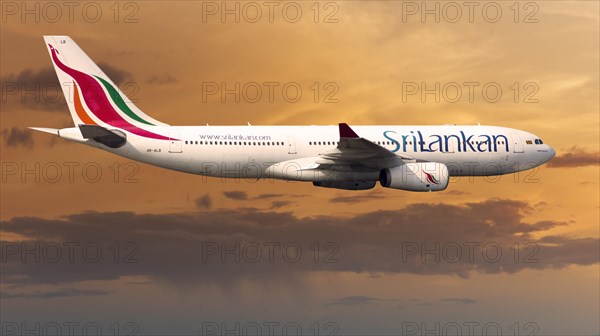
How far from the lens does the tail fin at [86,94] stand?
6325 centimetres

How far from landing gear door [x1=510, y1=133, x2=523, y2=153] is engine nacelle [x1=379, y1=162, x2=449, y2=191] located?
8.97 meters

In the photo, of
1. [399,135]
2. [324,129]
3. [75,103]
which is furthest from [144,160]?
[399,135]

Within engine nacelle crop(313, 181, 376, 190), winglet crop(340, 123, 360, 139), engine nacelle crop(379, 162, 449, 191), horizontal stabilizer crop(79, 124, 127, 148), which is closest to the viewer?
winglet crop(340, 123, 360, 139)

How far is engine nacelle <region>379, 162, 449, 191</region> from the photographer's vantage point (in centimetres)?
6200

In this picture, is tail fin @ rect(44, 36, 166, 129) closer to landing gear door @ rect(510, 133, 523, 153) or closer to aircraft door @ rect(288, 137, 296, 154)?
Result: aircraft door @ rect(288, 137, 296, 154)

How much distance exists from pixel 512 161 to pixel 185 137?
78.0 feet

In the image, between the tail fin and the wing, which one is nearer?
the wing

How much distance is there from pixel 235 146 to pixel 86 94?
10.6m

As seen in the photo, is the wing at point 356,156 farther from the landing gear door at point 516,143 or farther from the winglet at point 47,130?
the winglet at point 47,130

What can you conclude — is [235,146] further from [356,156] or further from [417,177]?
[417,177]

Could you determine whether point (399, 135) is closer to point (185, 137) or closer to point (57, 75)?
point (185, 137)

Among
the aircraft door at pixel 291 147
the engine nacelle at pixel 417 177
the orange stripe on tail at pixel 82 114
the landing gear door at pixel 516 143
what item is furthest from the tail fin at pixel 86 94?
the landing gear door at pixel 516 143

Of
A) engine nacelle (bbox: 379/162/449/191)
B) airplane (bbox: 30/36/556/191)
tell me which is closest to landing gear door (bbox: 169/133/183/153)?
airplane (bbox: 30/36/556/191)

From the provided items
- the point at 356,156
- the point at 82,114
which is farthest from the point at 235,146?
the point at 82,114
